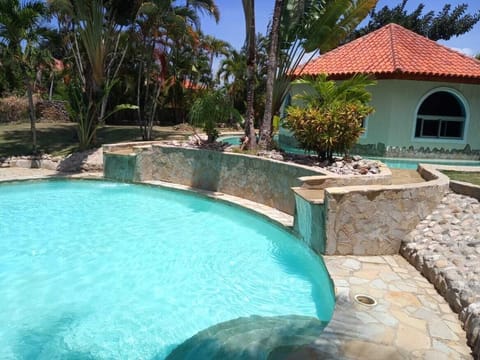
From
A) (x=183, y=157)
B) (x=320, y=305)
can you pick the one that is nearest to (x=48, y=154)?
(x=183, y=157)

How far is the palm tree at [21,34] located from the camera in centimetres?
1299

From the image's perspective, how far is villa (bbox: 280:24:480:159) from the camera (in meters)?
15.3

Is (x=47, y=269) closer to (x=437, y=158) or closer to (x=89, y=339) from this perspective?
(x=89, y=339)

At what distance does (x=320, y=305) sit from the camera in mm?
5559

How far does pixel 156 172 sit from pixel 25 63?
6.12 m

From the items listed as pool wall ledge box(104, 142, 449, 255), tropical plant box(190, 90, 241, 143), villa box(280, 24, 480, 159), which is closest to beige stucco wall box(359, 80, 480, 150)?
villa box(280, 24, 480, 159)

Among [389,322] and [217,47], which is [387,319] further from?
[217,47]

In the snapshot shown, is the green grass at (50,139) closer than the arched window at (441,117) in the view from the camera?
No

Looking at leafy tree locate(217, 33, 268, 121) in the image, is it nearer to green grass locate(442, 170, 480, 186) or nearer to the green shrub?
the green shrub

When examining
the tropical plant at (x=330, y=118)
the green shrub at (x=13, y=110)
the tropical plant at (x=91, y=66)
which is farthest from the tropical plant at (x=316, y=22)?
the green shrub at (x=13, y=110)

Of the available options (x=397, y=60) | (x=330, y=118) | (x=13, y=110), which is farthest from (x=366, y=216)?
(x=13, y=110)

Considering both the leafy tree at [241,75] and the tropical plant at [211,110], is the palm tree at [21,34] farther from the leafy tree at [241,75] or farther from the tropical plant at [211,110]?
the leafy tree at [241,75]

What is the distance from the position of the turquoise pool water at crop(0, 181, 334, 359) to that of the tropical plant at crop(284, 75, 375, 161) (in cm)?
265

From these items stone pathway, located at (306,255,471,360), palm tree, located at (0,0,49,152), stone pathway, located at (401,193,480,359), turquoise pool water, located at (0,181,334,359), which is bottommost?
turquoise pool water, located at (0,181,334,359)
